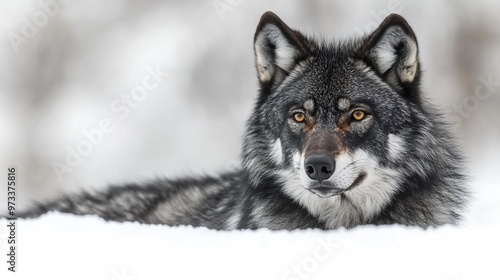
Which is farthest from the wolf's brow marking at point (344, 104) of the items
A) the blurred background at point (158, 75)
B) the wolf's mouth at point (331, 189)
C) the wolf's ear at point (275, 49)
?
the blurred background at point (158, 75)

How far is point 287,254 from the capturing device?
3.82 meters

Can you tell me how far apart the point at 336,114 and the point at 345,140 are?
0.81 ft

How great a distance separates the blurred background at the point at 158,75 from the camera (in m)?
15.4

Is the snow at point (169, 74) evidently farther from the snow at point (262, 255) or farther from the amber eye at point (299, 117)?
the snow at point (262, 255)

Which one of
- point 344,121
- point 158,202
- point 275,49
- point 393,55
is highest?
point 275,49

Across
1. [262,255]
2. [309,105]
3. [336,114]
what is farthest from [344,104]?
[262,255]

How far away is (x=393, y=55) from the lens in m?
5.46

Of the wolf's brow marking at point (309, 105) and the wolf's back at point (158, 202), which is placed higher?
the wolf's brow marking at point (309, 105)

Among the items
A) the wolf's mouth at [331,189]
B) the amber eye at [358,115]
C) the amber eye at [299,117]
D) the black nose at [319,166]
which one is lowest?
the wolf's mouth at [331,189]

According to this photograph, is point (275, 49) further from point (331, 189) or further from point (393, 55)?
point (331, 189)

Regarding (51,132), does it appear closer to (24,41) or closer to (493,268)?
(24,41)

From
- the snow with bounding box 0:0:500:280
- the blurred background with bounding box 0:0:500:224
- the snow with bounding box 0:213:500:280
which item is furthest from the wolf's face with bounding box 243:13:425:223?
the blurred background with bounding box 0:0:500:224

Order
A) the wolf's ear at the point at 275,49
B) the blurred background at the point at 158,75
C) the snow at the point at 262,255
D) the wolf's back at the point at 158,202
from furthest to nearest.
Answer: the blurred background at the point at 158,75
the wolf's back at the point at 158,202
the wolf's ear at the point at 275,49
the snow at the point at 262,255

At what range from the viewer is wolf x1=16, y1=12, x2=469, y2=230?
512cm
